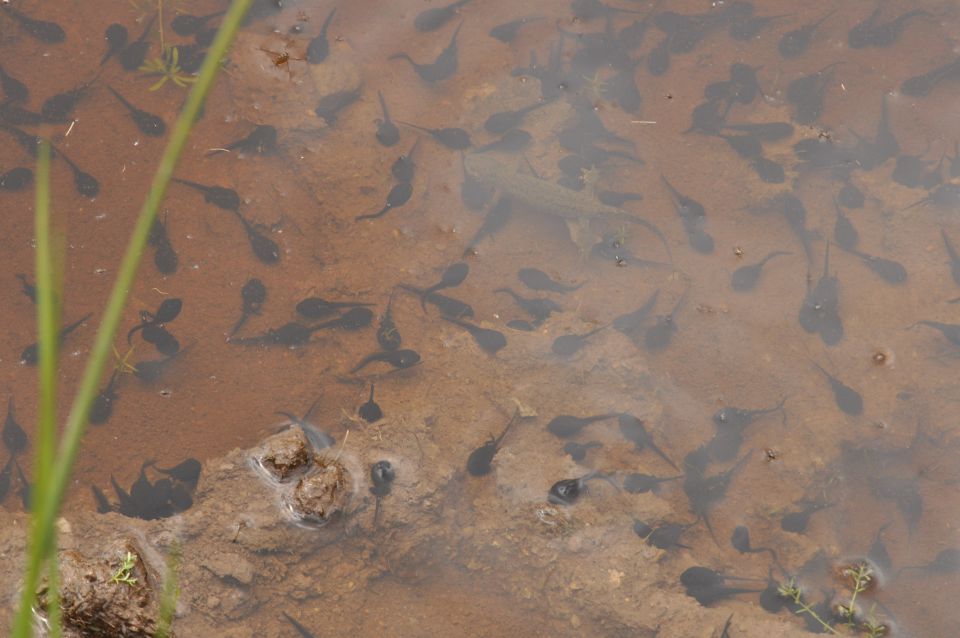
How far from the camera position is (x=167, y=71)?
6.14 m

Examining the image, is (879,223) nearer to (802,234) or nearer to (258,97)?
(802,234)

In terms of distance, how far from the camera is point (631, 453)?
15.9 ft

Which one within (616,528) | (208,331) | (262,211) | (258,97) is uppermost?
(258,97)

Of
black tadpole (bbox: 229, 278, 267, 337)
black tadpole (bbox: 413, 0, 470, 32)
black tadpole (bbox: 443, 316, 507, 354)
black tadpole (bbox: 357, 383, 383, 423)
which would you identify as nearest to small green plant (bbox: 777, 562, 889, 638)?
black tadpole (bbox: 443, 316, 507, 354)

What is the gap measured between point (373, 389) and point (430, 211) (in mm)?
1500

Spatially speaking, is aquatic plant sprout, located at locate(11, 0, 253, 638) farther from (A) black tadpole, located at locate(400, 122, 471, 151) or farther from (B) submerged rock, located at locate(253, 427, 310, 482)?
(A) black tadpole, located at locate(400, 122, 471, 151)

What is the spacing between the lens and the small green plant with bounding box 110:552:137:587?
366 centimetres

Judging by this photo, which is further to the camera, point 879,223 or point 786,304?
point 879,223

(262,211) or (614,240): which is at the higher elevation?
(262,211)

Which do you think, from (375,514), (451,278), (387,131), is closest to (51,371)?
(375,514)

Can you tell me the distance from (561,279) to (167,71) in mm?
3455

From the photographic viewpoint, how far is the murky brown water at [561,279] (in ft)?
15.0

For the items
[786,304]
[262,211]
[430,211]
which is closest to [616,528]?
[786,304]

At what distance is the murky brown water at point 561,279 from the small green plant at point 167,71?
0.07m
